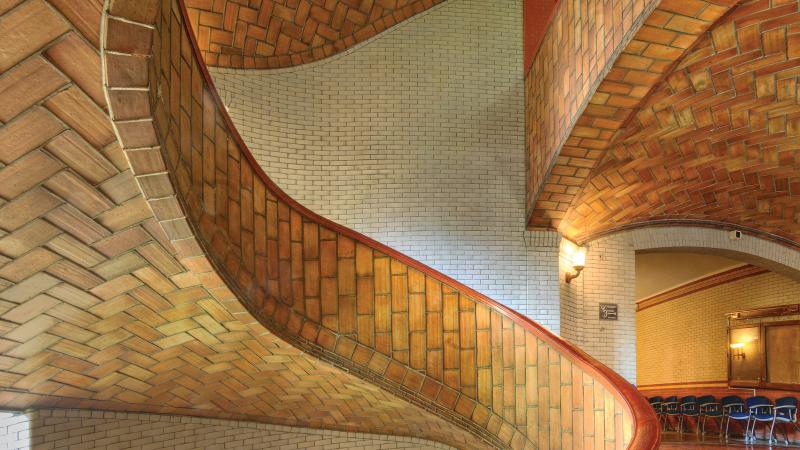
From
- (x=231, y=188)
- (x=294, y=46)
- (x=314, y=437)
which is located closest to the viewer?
(x=231, y=188)

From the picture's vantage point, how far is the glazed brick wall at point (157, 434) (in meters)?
4.97

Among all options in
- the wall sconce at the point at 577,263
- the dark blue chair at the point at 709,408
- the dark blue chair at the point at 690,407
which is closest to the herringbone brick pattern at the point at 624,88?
the wall sconce at the point at 577,263

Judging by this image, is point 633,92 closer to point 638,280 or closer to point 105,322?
point 105,322

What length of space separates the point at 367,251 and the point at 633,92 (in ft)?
8.21

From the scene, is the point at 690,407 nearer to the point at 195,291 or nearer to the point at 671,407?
the point at 671,407

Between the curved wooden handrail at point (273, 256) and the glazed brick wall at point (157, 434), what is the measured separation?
7.16ft

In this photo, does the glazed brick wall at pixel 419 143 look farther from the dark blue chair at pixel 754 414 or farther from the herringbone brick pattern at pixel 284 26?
the dark blue chair at pixel 754 414

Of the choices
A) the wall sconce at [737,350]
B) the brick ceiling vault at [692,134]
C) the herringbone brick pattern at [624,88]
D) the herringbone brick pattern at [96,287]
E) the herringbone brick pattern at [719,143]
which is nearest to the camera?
the herringbone brick pattern at [96,287]

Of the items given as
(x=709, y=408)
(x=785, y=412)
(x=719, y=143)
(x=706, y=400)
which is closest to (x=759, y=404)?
(x=785, y=412)

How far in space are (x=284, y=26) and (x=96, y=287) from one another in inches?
184

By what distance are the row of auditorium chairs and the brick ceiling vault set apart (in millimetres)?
2296

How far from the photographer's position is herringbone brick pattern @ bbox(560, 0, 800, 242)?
4629mm

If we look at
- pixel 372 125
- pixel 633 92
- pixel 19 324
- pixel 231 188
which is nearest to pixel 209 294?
pixel 231 188

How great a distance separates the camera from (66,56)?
8.05ft
